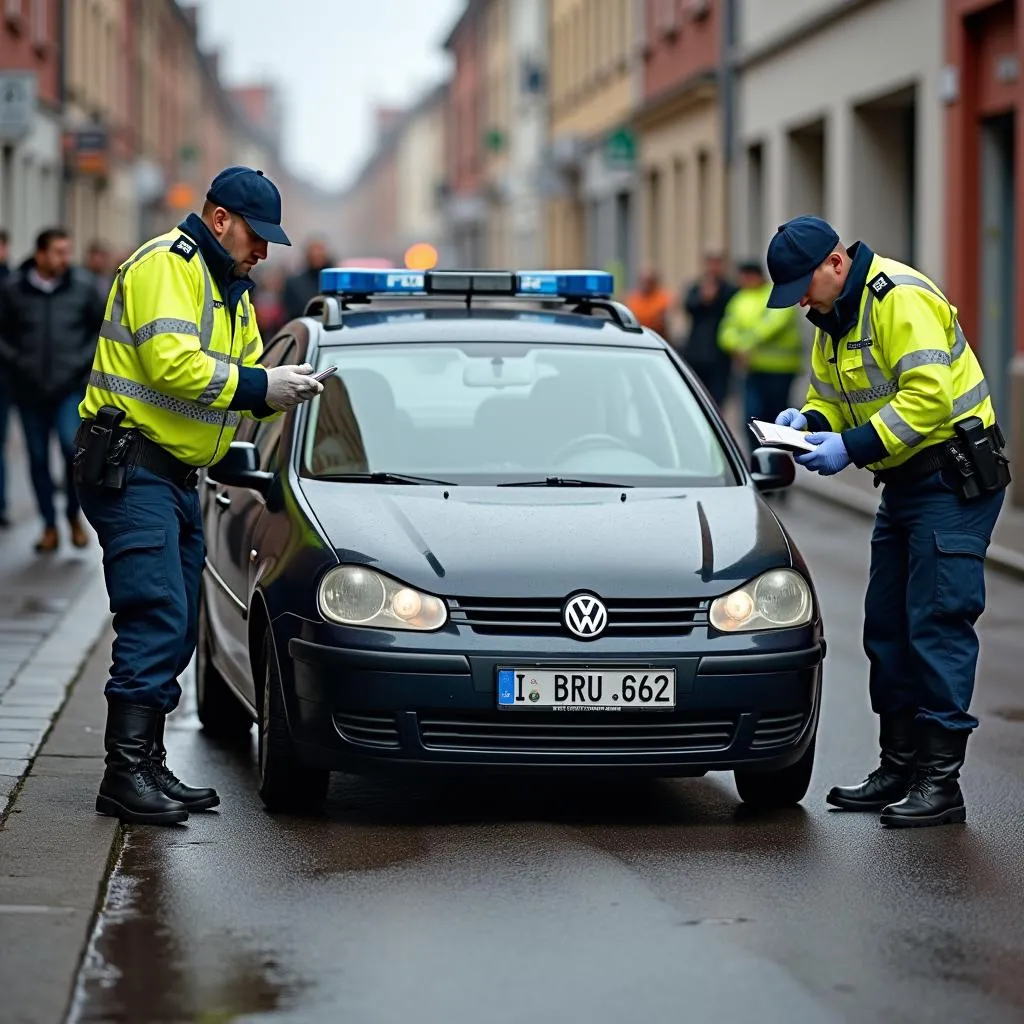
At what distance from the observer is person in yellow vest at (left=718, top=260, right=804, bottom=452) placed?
19.9 m

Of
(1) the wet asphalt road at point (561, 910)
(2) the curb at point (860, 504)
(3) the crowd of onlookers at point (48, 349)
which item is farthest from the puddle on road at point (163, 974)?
(3) the crowd of onlookers at point (48, 349)

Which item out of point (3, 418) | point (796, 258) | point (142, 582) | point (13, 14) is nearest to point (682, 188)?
point (13, 14)

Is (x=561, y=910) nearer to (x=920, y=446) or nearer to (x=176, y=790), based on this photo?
(x=176, y=790)

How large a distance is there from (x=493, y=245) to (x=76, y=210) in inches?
1100

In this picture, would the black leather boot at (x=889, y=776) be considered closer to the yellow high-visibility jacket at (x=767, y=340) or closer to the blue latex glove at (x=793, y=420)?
the blue latex glove at (x=793, y=420)

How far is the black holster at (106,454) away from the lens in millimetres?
6984

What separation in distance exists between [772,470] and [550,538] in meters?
1.09

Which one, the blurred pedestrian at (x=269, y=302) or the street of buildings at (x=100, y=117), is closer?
the blurred pedestrian at (x=269, y=302)

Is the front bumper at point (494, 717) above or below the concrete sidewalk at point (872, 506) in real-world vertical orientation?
above

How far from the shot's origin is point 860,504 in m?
18.5

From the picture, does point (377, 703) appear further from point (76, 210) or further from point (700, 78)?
point (76, 210)

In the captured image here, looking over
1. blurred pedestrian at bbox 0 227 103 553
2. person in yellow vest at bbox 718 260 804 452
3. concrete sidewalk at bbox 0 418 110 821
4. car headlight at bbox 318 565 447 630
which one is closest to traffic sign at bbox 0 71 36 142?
concrete sidewalk at bbox 0 418 110 821

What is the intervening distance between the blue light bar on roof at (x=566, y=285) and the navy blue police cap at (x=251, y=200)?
1.89 metres

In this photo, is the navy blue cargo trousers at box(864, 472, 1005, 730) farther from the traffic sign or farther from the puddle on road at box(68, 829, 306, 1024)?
the traffic sign
